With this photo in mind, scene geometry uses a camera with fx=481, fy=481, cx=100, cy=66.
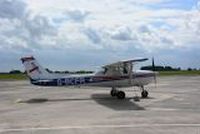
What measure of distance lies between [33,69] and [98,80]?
172 inches

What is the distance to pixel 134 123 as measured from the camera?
17266mm

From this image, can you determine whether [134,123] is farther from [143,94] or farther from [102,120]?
[143,94]

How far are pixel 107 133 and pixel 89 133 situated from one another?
A: 57 centimetres

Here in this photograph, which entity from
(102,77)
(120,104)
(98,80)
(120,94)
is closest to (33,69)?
(98,80)

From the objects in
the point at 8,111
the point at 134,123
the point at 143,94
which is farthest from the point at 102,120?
the point at 143,94

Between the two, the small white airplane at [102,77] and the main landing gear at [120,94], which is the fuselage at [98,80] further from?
the main landing gear at [120,94]

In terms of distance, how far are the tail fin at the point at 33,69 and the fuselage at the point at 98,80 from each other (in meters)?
0.26

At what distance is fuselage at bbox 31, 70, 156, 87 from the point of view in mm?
31172

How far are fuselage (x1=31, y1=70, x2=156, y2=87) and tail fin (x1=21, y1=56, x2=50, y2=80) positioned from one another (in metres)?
0.26

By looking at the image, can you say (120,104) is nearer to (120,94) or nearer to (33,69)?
→ (120,94)

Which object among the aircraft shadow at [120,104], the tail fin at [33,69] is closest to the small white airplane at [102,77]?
the tail fin at [33,69]

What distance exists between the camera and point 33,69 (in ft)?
104

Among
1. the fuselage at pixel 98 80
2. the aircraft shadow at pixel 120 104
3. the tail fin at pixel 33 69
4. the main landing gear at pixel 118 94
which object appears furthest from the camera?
the tail fin at pixel 33 69

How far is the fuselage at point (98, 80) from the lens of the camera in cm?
3117
